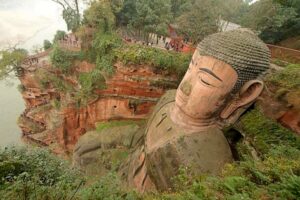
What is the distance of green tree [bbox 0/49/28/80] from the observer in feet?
54.6

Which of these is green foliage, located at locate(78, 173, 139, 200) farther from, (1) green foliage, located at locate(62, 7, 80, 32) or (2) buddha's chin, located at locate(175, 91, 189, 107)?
(1) green foliage, located at locate(62, 7, 80, 32)

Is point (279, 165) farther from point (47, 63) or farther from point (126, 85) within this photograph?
point (47, 63)

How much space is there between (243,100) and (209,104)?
0.95 meters

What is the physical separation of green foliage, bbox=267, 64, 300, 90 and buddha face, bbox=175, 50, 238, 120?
1.08 metres

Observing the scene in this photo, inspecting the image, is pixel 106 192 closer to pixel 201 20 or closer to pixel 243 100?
pixel 243 100

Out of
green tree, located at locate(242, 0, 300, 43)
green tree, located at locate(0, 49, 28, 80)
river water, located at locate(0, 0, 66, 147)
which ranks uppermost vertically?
green tree, located at locate(242, 0, 300, 43)

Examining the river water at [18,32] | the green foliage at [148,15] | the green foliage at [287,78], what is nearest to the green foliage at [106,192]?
the green foliage at [287,78]

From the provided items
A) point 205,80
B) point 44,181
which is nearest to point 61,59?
point 44,181

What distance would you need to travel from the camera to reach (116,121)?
13.6 m

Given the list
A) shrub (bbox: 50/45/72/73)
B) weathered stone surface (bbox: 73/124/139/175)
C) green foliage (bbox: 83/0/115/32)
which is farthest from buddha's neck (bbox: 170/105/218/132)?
shrub (bbox: 50/45/72/73)

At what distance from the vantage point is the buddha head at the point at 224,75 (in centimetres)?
747

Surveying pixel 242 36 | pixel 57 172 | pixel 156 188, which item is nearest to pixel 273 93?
pixel 242 36

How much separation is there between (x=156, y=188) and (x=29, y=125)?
40.6ft

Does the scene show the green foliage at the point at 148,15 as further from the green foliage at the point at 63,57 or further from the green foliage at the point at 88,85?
the green foliage at the point at 88,85
